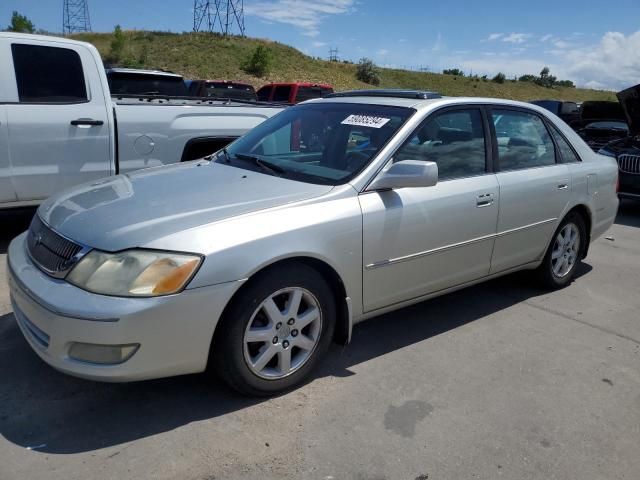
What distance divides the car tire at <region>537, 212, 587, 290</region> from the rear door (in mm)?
191

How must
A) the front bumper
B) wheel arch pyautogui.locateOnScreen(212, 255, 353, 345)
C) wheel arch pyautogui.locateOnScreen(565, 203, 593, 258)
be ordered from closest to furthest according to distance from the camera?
the front bumper
wheel arch pyautogui.locateOnScreen(212, 255, 353, 345)
wheel arch pyautogui.locateOnScreen(565, 203, 593, 258)

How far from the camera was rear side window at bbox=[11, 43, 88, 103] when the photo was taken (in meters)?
4.97

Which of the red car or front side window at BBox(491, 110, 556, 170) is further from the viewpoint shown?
the red car

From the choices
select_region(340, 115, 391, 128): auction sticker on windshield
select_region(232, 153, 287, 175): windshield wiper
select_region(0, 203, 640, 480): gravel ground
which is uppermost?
select_region(340, 115, 391, 128): auction sticker on windshield

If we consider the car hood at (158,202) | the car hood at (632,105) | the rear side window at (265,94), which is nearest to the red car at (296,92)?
the rear side window at (265,94)

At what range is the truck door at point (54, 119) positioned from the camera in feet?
16.2

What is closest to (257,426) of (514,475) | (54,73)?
(514,475)

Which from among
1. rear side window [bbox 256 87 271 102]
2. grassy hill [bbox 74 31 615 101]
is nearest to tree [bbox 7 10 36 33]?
grassy hill [bbox 74 31 615 101]

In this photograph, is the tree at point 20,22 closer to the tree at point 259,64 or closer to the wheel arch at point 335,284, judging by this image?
the tree at point 259,64

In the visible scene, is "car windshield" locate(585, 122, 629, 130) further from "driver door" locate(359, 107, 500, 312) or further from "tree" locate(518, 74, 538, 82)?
"tree" locate(518, 74, 538, 82)

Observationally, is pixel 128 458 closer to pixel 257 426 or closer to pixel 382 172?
pixel 257 426

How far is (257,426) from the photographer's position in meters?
2.68

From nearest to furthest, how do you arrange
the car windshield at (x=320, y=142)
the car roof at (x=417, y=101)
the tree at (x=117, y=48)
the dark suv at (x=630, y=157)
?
1. the car windshield at (x=320, y=142)
2. the car roof at (x=417, y=101)
3. the dark suv at (x=630, y=157)
4. the tree at (x=117, y=48)

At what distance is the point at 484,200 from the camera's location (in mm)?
3740
